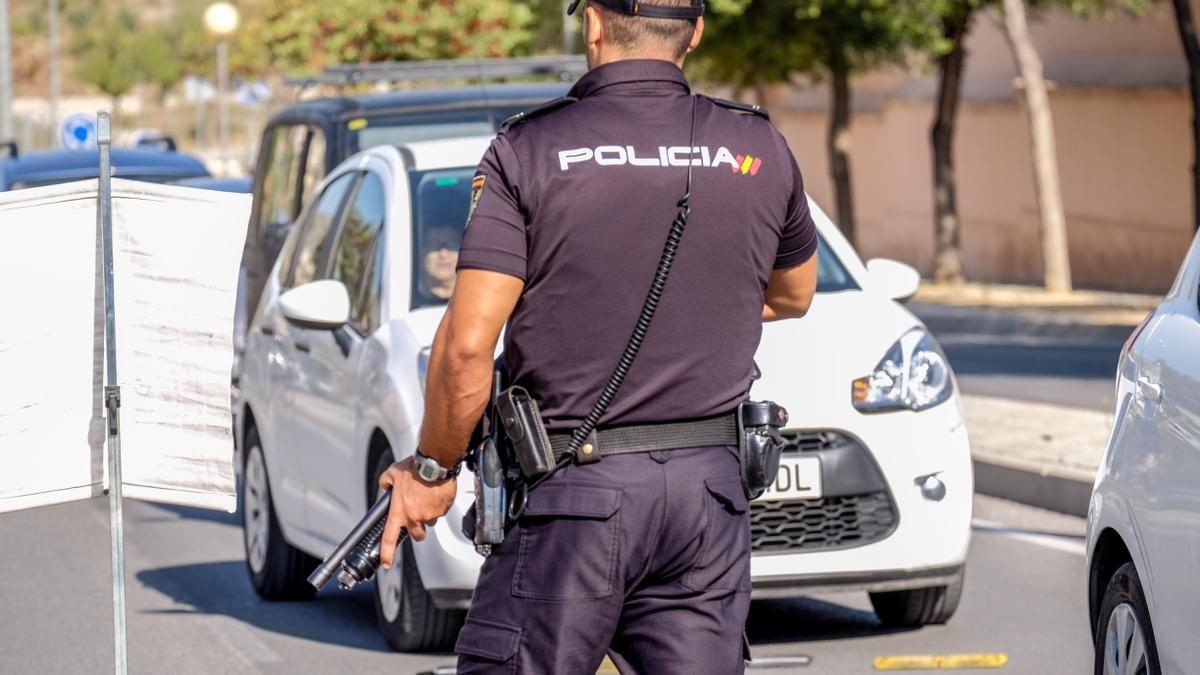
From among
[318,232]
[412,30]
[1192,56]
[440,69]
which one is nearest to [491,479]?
[318,232]

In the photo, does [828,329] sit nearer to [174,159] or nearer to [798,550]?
[798,550]

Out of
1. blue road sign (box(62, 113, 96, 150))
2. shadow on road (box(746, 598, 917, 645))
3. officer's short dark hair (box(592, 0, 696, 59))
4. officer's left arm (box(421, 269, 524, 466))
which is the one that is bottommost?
blue road sign (box(62, 113, 96, 150))

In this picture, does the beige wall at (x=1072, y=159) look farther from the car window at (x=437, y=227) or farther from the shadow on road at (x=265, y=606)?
the car window at (x=437, y=227)

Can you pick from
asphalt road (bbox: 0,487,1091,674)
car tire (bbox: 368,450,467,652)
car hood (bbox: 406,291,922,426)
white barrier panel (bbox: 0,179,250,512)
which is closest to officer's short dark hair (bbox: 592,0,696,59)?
white barrier panel (bbox: 0,179,250,512)

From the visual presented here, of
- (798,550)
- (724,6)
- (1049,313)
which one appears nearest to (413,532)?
(798,550)

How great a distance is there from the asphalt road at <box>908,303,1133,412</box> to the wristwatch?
10009 millimetres

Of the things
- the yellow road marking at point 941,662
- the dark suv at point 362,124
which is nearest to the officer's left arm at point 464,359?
the yellow road marking at point 941,662

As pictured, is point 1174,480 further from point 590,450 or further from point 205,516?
point 205,516

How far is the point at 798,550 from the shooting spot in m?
6.68

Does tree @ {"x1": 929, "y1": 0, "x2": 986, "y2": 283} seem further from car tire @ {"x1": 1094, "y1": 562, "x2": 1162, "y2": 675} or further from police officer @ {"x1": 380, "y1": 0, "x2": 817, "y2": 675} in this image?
police officer @ {"x1": 380, "y1": 0, "x2": 817, "y2": 675}

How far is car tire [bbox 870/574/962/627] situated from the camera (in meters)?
7.24

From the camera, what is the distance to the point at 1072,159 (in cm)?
3092

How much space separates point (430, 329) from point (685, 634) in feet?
11.7

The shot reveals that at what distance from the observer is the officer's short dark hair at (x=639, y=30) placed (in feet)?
12.2
